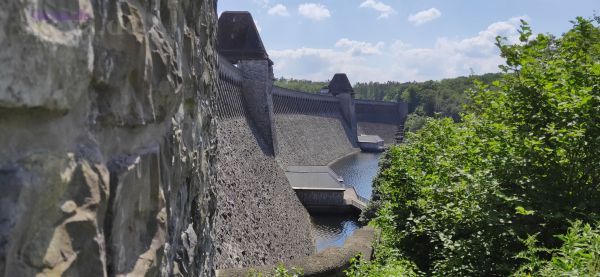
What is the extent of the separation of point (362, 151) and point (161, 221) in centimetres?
5576

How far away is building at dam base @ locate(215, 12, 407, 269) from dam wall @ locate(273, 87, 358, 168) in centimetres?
12

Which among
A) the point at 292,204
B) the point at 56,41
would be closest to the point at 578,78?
the point at 56,41

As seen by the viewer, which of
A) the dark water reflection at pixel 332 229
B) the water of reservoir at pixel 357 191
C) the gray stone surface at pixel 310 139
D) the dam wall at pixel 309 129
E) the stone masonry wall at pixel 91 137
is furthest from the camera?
the dam wall at pixel 309 129

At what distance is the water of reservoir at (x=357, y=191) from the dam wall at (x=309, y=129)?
142 centimetres

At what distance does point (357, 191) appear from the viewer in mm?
32250

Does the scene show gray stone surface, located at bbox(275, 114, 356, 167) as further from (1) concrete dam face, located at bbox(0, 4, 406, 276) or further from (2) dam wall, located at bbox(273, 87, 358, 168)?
(1) concrete dam face, located at bbox(0, 4, 406, 276)

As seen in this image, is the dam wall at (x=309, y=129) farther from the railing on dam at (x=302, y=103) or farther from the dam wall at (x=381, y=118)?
the dam wall at (x=381, y=118)

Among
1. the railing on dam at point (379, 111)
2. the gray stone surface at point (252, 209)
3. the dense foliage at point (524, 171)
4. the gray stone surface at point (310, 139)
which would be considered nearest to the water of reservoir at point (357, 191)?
the gray stone surface at point (252, 209)

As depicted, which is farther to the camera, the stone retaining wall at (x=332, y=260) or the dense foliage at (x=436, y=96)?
the dense foliage at (x=436, y=96)

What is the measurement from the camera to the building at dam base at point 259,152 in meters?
13.2

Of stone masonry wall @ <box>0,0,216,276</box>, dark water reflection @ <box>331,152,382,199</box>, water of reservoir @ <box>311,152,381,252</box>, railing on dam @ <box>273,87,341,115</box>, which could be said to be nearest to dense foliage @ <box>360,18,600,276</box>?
stone masonry wall @ <box>0,0,216,276</box>

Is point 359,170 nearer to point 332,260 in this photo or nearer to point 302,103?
point 302,103

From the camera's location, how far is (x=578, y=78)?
5262 millimetres

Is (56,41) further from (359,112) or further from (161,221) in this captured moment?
(359,112)
